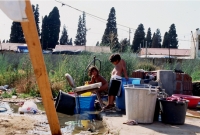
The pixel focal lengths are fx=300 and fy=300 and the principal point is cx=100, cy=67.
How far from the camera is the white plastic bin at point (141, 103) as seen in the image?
17.7 ft

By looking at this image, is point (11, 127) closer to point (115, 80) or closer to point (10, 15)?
point (115, 80)

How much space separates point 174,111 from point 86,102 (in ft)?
8.42

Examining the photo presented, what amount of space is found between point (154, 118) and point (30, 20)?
4260 mm

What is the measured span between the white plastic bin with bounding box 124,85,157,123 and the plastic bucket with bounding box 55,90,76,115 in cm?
176

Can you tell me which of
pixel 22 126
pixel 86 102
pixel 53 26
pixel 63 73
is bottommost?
pixel 22 126

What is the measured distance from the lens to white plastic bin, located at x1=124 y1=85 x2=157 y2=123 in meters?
5.39

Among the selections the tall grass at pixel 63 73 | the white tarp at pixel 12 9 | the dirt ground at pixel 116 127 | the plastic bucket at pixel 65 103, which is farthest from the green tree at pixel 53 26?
the white tarp at pixel 12 9

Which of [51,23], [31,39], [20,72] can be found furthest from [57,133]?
[51,23]

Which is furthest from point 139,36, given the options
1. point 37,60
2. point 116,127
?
point 37,60

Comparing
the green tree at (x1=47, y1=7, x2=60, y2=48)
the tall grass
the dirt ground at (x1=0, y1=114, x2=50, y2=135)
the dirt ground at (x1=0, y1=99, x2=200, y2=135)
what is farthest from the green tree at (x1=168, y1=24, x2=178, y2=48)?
the dirt ground at (x1=0, y1=114, x2=50, y2=135)

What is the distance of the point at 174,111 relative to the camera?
5.51 m

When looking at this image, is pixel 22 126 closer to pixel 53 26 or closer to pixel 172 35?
pixel 53 26

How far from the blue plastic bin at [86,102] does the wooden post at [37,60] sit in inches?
184

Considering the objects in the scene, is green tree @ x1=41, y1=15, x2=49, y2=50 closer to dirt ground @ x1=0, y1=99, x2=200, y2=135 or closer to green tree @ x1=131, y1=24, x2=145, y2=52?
green tree @ x1=131, y1=24, x2=145, y2=52
